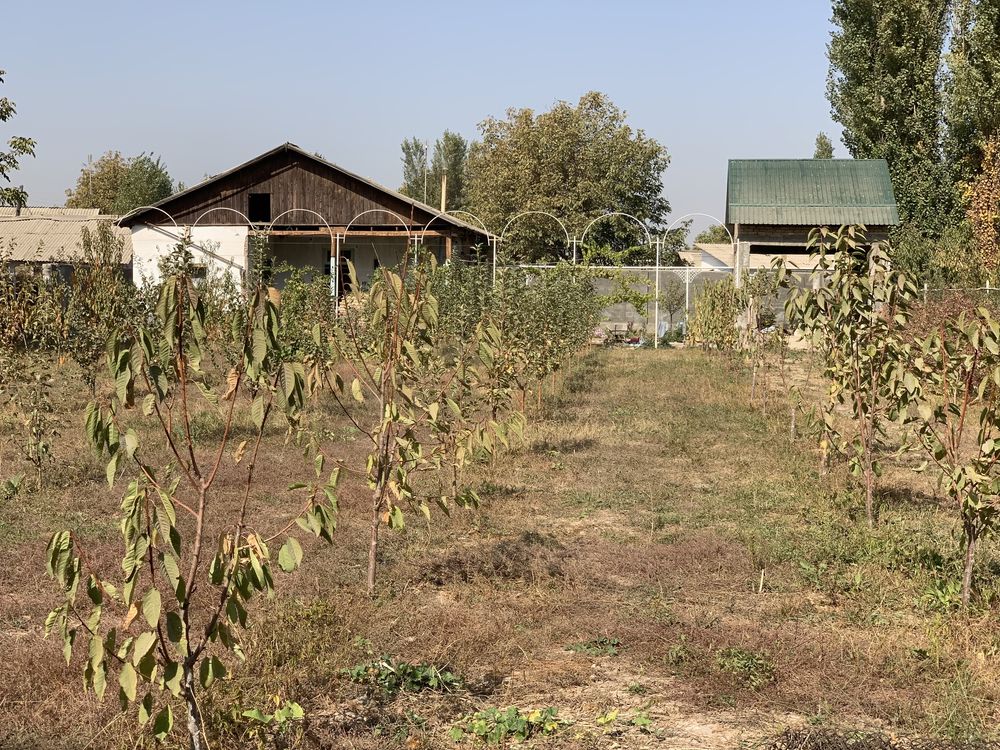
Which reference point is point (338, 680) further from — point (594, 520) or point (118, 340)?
point (594, 520)

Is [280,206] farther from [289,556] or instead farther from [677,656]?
[289,556]

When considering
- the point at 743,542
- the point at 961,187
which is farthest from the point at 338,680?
the point at 961,187

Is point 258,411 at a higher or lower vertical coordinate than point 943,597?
higher

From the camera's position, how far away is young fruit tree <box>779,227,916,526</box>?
702 centimetres

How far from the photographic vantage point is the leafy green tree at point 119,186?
149ft

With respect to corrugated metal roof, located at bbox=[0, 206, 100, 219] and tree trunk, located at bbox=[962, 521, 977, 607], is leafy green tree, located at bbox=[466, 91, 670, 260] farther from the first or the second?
tree trunk, located at bbox=[962, 521, 977, 607]

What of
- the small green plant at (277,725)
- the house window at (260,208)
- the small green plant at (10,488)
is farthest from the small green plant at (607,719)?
the house window at (260,208)

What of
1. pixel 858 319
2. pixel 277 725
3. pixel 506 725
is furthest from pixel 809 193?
pixel 277 725

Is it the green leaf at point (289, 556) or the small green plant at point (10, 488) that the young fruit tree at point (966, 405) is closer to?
the green leaf at point (289, 556)

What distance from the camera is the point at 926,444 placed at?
6051 mm

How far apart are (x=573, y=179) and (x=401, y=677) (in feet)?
139

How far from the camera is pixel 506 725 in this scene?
164 inches

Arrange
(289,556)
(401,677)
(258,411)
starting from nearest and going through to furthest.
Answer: (289,556) → (258,411) → (401,677)

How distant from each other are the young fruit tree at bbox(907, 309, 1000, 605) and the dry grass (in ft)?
1.73
